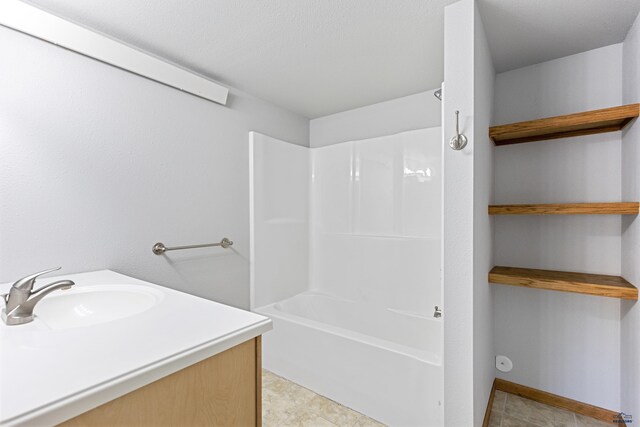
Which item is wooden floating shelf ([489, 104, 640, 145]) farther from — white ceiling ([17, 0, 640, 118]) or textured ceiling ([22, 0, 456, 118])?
textured ceiling ([22, 0, 456, 118])

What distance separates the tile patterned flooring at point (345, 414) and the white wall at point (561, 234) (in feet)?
0.43

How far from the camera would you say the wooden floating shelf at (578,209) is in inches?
55.1

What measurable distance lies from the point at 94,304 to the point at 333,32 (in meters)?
1.75

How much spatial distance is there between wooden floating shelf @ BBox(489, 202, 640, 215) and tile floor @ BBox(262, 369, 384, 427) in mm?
1431

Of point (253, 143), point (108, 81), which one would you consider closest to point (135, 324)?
point (108, 81)

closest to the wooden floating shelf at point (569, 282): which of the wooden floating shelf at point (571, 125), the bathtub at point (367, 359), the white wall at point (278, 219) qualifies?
the bathtub at point (367, 359)

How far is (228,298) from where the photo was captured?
226 centimetres

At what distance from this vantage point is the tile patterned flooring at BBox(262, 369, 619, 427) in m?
1.68

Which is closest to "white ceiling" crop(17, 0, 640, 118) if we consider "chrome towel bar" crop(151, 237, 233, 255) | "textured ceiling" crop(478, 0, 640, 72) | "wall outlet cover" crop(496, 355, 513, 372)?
"textured ceiling" crop(478, 0, 640, 72)

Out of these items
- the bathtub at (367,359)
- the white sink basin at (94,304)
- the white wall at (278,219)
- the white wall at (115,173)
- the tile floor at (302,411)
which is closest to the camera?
the white sink basin at (94,304)

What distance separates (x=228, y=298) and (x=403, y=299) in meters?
1.43

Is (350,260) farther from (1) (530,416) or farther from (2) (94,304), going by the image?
(2) (94,304)

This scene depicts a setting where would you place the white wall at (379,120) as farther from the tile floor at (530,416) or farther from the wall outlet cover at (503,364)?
the tile floor at (530,416)

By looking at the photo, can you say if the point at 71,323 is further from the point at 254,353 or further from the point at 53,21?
the point at 53,21
